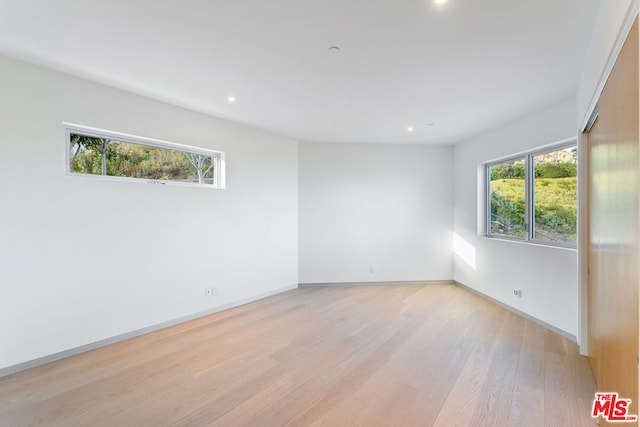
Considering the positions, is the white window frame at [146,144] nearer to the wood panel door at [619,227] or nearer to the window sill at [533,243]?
the wood panel door at [619,227]

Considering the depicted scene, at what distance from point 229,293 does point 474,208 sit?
13.3ft

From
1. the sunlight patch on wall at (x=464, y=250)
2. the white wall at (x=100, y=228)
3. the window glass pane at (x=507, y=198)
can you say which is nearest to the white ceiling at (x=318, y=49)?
the white wall at (x=100, y=228)

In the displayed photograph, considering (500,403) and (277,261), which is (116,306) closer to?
(277,261)

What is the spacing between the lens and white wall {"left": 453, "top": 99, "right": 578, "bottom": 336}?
10.0ft

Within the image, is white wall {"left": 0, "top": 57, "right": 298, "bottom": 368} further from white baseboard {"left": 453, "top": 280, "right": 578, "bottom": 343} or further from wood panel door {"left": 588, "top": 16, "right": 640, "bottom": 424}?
wood panel door {"left": 588, "top": 16, "right": 640, "bottom": 424}

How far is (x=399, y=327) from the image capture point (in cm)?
332

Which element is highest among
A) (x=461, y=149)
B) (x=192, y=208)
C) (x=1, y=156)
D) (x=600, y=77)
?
(x=461, y=149)

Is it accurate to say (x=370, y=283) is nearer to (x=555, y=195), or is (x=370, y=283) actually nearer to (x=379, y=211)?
(x=379, y=211)

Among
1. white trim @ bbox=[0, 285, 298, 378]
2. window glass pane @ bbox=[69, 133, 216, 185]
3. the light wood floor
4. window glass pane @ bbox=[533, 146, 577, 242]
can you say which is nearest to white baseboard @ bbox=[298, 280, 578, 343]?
the light wood floor

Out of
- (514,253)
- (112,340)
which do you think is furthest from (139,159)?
(514,253)

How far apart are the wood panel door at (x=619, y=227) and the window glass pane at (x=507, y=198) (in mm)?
2116

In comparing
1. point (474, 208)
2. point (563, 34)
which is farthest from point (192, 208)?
point (474, 208)

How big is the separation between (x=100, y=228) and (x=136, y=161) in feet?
2.74

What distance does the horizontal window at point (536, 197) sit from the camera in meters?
3.18
